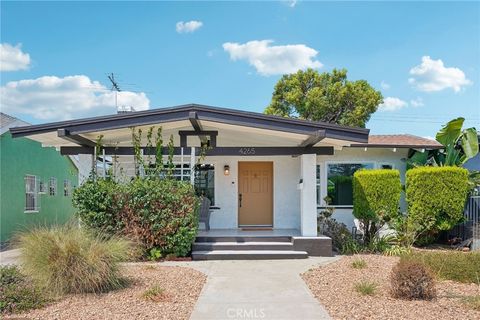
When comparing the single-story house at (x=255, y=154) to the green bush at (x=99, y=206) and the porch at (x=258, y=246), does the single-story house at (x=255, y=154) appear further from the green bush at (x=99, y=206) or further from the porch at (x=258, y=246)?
the green bush at (x=99, y=206)

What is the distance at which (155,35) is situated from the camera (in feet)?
43.4

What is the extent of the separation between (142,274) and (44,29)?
29.8 feet

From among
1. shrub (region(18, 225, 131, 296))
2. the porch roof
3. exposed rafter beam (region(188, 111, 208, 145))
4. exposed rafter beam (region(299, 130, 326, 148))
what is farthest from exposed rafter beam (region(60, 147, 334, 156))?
shrub (region(18, 225, 131, 296))

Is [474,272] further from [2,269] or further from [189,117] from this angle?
[2,269]

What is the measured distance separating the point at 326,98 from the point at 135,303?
2617 cm

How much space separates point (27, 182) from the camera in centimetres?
1620

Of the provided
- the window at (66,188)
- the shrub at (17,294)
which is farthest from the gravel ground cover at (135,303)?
the window at (66,188)

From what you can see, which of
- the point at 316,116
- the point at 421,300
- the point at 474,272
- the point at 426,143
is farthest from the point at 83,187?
the point at 316,116

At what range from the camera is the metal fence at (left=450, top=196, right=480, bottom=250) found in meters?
12.0

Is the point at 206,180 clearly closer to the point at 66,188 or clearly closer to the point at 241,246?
the point at 241,246

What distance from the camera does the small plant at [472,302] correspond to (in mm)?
5891

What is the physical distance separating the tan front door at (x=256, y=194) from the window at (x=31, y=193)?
896 cm

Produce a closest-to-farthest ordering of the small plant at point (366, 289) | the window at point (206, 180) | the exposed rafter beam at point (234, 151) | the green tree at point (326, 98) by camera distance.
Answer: the small plant at point (366, 289) → the exposed rafter beam at point (234, 151) → the window at point (206, 180) → the green tree at point (326, 98)

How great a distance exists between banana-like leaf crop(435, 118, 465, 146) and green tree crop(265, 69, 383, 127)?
654 inches
